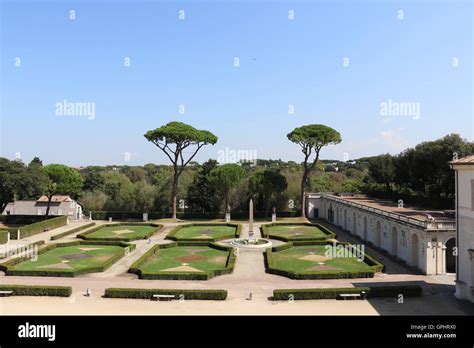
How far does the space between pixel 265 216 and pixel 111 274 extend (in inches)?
1460

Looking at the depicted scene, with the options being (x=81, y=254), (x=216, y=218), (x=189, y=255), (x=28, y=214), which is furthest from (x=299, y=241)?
(x=28, y=214)

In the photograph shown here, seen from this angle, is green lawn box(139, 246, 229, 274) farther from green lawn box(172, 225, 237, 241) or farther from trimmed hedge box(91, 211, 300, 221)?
trimmed hedge box(91, 211, 300, 221)

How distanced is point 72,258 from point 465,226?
29976mm

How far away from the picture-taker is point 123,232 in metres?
50.3

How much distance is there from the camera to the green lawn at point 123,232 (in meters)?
45.6

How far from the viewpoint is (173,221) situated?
61375mm

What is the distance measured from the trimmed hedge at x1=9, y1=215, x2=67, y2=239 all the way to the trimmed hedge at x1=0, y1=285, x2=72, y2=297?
2427cm

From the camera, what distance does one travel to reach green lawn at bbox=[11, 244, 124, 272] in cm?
3154

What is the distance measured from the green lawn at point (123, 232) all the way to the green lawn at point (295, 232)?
14.9m

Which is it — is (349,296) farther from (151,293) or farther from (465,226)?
(151,293)

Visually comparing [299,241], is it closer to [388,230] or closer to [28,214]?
[388,230]

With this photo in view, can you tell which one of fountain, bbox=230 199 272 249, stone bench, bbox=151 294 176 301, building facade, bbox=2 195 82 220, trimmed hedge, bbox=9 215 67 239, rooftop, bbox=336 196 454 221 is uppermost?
rooftop, bbox=336 196 454 221

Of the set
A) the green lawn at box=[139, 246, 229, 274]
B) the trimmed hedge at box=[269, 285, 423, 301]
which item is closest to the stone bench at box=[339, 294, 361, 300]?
the trimmed hedge at box=[269, 285, 423, 301]

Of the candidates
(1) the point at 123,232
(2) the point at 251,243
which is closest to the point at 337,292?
(2) the point at 251,243
